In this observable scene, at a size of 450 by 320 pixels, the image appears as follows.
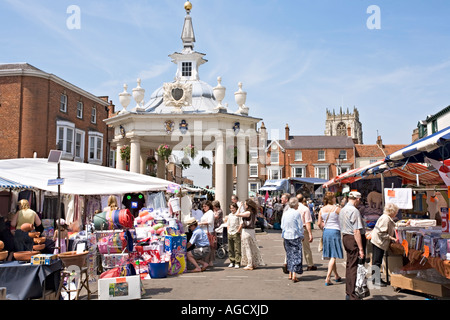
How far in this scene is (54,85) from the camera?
29219mm

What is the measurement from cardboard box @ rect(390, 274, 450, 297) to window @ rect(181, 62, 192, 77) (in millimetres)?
17900

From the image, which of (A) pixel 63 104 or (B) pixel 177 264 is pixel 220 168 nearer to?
(B) pixel 177 264

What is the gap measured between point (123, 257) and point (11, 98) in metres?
23.4

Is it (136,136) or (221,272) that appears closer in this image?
(221,272)

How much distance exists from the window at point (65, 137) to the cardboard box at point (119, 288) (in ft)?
81.2

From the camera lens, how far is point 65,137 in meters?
30.2

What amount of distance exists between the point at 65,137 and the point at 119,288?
2573cm

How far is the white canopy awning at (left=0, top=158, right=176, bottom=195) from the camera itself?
10.1 m

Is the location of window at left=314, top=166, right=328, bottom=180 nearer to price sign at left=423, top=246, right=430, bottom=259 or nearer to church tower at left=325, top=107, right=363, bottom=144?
price sign at left=423, top=246, right=430, bottom=259

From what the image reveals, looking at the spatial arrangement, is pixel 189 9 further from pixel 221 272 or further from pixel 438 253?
pixel 438 253

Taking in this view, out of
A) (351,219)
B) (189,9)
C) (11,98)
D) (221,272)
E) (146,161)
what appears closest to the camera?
(351,219)

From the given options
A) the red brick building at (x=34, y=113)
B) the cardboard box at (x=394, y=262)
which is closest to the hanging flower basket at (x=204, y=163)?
the red brick building at (x=34, y=113)

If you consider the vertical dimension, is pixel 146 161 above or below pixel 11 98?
below

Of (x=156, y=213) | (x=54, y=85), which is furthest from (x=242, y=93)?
(x=54, y=85)
